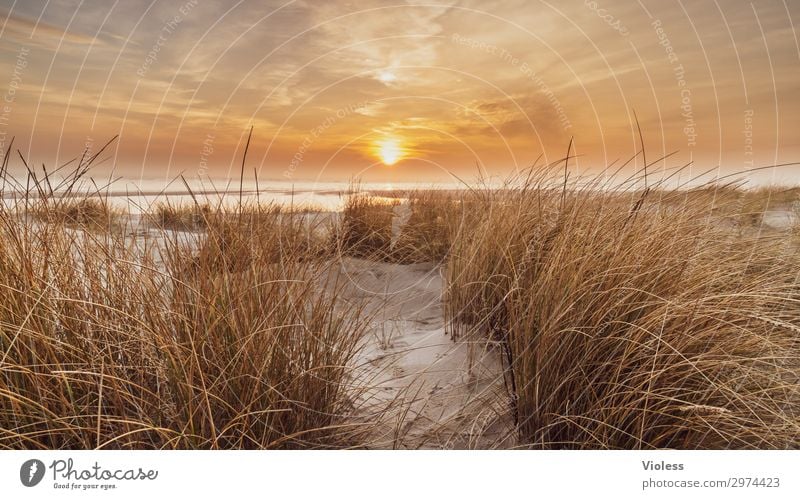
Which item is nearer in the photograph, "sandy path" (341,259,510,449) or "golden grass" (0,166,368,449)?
"golden grass" (0,166,368,449)

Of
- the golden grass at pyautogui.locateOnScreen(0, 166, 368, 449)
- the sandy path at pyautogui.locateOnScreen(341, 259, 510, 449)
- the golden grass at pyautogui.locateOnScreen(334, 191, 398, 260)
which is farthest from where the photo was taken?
the golden grass at pyautogui.locateOnScreen(334, 191, 398, 260)

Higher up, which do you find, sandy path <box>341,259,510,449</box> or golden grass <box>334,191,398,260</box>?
golden grass <box>334,191,398,260</box>

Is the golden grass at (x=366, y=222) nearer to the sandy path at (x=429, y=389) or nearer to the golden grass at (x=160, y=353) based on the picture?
the sandy path at (x=429, y=389)

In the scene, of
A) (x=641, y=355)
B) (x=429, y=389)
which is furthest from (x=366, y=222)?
(x=641, y=355)

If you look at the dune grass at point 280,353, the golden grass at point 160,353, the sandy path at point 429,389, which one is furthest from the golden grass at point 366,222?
the golden grass at point 160,353

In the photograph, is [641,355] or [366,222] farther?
[366,222]

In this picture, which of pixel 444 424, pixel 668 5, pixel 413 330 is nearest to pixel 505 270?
pixel 413 330

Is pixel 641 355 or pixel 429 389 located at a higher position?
pixel 641 355

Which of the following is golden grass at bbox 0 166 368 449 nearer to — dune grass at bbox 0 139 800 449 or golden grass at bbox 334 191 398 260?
dune grass at bbox 0 139 800 449

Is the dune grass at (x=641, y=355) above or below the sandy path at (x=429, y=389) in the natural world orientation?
above

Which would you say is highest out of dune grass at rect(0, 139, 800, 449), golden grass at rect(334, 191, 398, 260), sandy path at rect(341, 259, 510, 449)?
golden grass at rect(334, 191, 398, 260)

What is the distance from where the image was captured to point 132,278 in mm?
1668

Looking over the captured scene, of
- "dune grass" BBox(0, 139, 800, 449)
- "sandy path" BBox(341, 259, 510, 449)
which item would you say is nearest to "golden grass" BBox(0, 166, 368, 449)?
"dune grass" BBox(0, 139, 800, 449)

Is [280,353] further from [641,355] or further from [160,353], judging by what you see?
[641,355]
